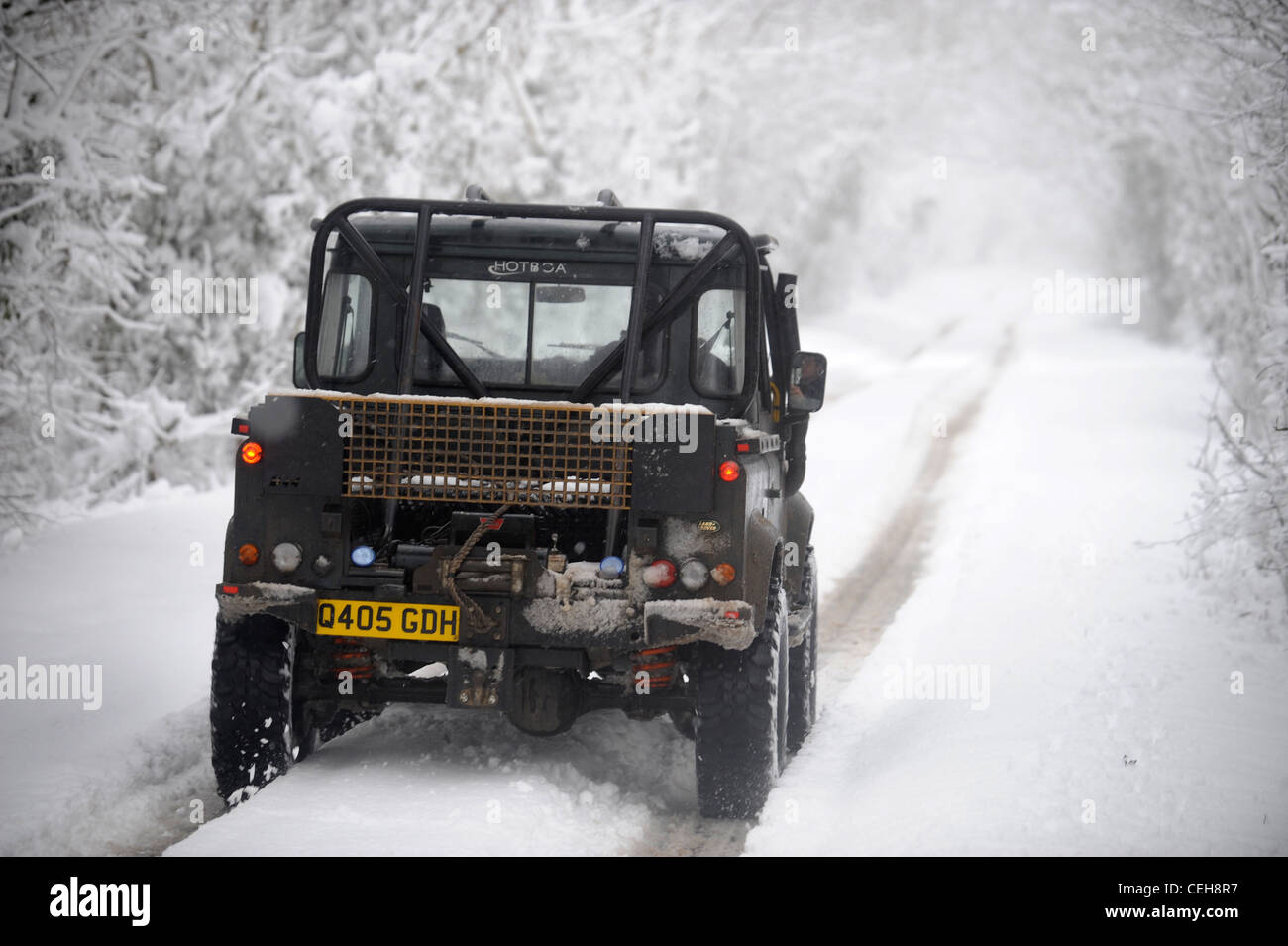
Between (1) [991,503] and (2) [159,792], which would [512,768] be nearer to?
(2) [159,792]

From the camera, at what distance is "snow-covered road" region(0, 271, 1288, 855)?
5715mm

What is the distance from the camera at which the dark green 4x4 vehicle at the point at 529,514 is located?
5887 mm

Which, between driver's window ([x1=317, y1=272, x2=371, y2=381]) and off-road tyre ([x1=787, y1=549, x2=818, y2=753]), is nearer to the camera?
driver's window ([x1=317, y1=272, x2=371, y2=381])

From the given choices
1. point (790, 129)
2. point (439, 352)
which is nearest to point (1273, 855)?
point (439, 352)

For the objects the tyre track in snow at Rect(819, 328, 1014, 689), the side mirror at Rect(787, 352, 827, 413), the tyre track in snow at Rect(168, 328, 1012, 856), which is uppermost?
the side mirror at Rect(787, 352, 827, 413)

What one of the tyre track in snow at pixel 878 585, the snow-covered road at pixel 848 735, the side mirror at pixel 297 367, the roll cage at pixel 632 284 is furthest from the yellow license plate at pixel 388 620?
the tyre track in snow at pixel 878 585

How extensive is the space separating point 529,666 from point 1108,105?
32.8 m

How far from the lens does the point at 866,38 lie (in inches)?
1474

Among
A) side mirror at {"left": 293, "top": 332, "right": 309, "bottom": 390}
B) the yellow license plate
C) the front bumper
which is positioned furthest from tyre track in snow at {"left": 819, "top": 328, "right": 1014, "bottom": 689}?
side mirror at {"left": 293, "top": 332, "right": 309, "bottom": 390}

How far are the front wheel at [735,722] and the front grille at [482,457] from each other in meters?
0.86

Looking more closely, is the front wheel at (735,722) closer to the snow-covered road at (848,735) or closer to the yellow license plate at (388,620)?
the snow-covered road at (848,735)

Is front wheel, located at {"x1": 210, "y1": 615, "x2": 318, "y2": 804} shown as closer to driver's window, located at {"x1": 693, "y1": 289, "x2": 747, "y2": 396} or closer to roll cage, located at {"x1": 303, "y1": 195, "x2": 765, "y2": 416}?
roll cage, located at {"x1": 303, "y1": 195, "x2": 765, "y2": 416}

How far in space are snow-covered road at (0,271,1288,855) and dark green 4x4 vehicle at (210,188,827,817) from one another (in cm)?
39

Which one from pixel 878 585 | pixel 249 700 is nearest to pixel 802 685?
pixel 249 700
